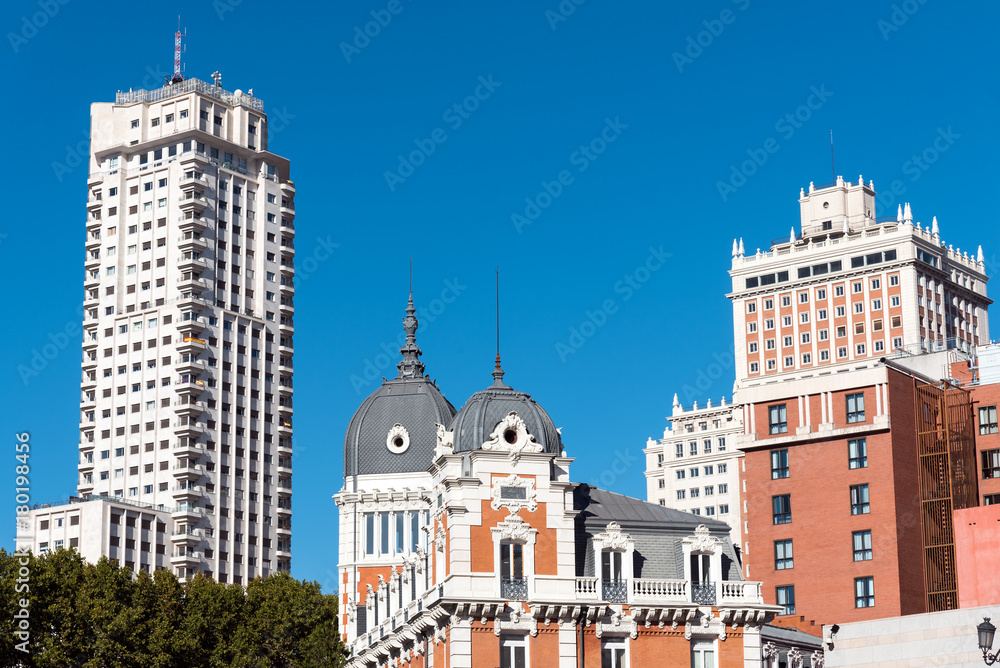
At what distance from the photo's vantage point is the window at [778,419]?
127875 mm

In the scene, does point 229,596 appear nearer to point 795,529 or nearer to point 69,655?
point 69,655

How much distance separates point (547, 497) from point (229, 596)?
124 ft

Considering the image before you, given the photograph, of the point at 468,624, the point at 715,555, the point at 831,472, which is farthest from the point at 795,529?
the point at 468,624

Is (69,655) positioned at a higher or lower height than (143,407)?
lower

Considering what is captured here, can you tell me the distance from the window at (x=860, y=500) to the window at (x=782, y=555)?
5712 millimetres

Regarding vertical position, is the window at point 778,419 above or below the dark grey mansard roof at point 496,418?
above

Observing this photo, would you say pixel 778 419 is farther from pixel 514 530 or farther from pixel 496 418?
pixel 514 530

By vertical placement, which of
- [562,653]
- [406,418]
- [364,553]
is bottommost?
[562,653]

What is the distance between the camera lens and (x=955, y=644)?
92.0 meters

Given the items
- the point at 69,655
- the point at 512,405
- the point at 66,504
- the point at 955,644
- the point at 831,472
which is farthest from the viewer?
the point at 66,504

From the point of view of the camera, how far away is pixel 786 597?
405 feet

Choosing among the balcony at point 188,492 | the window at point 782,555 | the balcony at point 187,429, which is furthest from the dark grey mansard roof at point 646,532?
the balcony at point 187,429

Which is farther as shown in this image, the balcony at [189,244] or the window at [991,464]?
the balcony at [189,244]

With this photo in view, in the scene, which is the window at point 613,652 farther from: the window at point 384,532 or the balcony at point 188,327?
the balcony at point 188,327
